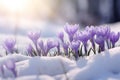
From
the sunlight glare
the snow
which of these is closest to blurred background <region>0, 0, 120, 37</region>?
the sunlight glare

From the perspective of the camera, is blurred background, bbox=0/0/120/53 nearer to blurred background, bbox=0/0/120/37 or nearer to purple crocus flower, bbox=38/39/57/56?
blurred background, bbox=0/0/120/37

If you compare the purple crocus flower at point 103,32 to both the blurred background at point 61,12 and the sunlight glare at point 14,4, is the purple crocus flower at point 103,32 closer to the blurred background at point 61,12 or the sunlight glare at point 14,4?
the blurred background at point 61,12

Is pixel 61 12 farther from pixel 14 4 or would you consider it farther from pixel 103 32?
pixel 103 32

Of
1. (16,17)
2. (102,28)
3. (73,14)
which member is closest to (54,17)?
(73,14)

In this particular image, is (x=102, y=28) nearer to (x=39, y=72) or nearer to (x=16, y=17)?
(x=39, y=72)

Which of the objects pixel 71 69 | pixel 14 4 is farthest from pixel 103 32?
pixel 14 4

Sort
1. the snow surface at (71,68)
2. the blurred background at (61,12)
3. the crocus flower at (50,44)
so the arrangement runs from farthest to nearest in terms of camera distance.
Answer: the blurred background at (61,12) < the crocus flower at (50,44) < the snow surface at (71,68)

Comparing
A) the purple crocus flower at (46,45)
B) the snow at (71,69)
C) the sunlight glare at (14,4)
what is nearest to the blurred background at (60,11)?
the sunlight glare at (14,4)
